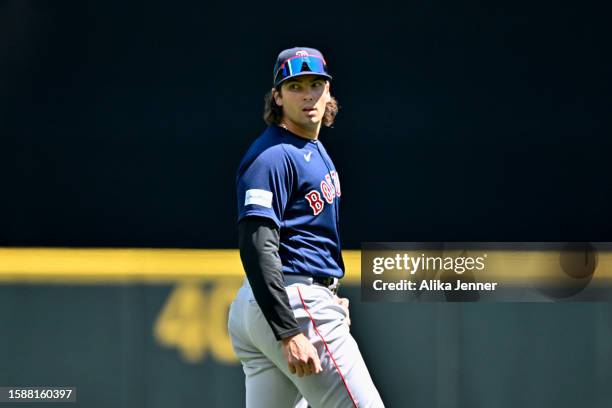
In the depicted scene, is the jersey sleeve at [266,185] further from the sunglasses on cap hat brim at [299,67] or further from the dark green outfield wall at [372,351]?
the dark green outfield wall at [372,351]

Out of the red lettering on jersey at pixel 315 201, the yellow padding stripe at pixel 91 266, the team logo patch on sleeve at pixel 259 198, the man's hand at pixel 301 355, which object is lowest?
the man's hand at pixel 301 355

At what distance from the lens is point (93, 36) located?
4.14 m

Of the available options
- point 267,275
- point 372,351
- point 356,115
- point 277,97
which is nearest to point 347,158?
point 356,115

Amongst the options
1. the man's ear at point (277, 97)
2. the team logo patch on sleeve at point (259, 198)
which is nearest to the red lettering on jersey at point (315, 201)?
the team logo patch on sleeve at point (259, 198)

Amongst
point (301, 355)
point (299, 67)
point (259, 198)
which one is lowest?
point (301, 355)

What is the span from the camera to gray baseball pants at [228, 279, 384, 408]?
284cm

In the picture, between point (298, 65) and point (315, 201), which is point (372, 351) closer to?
point (315, 201)

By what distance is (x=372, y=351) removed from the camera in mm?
4148

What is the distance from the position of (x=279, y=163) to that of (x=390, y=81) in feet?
4.72

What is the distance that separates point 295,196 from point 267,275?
0.92ft

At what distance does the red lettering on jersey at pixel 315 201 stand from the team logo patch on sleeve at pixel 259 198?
0.16 metres

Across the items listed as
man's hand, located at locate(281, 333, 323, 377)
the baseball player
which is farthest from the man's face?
man's hand, located at locate(281, 333, 323, 377)

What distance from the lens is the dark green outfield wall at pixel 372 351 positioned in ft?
13.5

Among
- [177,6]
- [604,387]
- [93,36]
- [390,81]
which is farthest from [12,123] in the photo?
[604,387]
